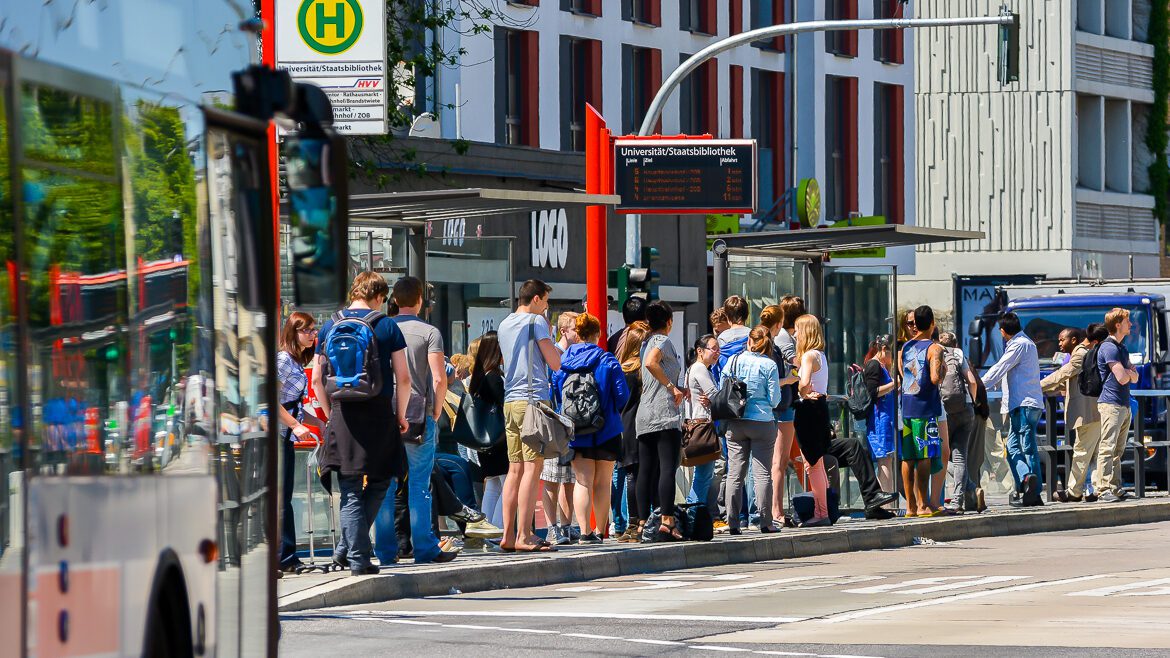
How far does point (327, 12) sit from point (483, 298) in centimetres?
526

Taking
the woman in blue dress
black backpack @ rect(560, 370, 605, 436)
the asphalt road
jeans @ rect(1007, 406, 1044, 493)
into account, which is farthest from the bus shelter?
black backpack @ rect(560, 370, 605, 436)

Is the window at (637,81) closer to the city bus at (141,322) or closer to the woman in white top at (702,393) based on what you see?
the woman in white top at (702,393)

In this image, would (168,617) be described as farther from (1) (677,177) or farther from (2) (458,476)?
(1) (677,177)

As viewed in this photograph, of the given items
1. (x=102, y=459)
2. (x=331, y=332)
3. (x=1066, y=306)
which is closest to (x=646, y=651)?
(x=331, y=332)

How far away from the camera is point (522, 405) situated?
49.2 ft

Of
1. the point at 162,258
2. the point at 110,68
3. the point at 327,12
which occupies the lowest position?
the point at 162,258

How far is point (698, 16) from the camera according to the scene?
44.0 m

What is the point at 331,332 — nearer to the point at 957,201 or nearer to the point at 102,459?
the point at 102,459

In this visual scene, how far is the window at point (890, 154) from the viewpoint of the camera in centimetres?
5084

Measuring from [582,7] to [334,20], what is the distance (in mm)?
27247

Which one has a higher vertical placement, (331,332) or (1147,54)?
(1147,54)

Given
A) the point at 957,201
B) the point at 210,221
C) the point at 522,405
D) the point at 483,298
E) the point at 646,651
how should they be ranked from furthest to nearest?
the point at 957,201
the point at 483,298
the point at 522,405
the point at 646,651
the point at 210,221

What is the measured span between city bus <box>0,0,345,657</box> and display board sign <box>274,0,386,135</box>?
6.26 meters

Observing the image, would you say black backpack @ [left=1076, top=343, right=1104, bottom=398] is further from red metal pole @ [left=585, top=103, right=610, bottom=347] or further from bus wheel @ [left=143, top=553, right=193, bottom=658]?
bus wheel @ [left=143, top=553, right=193, bottom=658]
